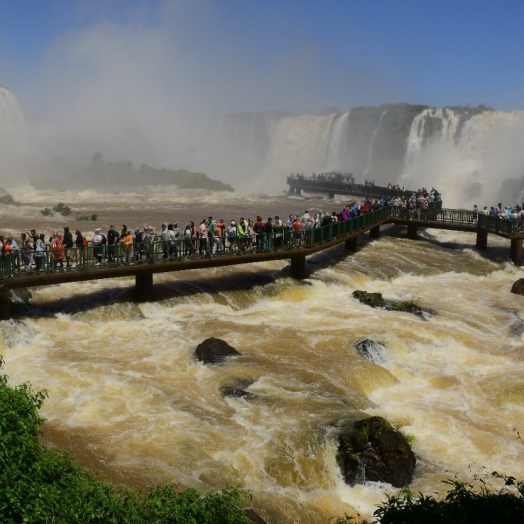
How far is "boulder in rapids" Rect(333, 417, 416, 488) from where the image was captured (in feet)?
37.3

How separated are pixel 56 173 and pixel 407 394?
61.2m

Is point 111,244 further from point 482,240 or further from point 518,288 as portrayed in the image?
point 482,240

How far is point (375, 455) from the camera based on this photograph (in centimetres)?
1151

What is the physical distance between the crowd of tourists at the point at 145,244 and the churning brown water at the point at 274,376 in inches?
51.3

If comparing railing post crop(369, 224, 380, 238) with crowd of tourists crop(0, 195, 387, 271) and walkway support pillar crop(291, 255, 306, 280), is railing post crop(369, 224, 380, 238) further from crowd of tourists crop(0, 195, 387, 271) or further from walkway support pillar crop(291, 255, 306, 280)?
walkway support pillar crop(291, 255, 306, 280)

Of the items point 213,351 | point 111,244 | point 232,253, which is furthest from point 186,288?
point 213,351

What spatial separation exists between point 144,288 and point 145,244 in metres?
1.35

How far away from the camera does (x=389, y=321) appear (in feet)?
62.4

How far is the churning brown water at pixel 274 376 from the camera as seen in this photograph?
11312mm

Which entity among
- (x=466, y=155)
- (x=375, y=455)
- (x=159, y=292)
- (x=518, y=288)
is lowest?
(x=375, y=455)

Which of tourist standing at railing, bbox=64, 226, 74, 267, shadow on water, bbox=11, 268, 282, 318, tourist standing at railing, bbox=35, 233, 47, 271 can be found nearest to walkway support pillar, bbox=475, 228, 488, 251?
shadow on water, bbox=11, 268, 282, 318

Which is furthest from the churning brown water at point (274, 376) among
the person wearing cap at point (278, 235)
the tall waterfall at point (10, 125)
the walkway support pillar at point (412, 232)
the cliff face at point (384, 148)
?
the tall waterfall at point (10, 125)

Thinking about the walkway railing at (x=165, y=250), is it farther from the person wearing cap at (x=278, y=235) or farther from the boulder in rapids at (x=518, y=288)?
the boulder in rapids at (x=518, y=288)

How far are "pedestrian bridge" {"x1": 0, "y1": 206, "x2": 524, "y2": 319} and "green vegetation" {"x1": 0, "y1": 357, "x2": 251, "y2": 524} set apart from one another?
8.92m
